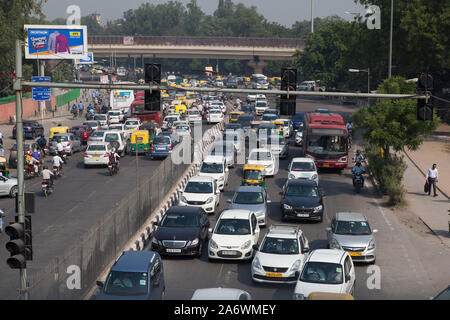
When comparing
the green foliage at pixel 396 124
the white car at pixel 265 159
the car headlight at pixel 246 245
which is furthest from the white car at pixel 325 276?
the white car at pixel 265 159

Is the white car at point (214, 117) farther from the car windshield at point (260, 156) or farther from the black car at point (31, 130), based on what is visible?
the car windshield at point (260, 156)

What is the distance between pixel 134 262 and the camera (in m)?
16.0

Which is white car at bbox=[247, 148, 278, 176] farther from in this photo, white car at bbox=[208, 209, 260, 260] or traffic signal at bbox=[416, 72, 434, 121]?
traffic signal at bbox=[416, 72, 434, 121]

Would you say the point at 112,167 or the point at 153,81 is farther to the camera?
the point at 112,167

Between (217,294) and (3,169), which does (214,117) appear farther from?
(217,294)

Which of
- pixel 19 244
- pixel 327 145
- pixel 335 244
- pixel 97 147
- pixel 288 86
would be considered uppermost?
pixel 288 86

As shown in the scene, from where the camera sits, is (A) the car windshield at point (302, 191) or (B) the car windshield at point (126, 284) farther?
(A) the car windshield at point (302, 191)

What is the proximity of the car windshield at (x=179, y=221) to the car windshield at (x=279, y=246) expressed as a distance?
10.2 feet

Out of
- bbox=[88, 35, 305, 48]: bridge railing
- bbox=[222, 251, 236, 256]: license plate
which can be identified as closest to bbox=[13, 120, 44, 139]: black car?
bbox=[222, 251, 236, 256]: license plate

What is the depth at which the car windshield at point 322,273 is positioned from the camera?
16500mm

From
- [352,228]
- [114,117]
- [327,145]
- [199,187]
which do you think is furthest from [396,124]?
[114,117]

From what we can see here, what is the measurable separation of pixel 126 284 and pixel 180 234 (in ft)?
18.6
